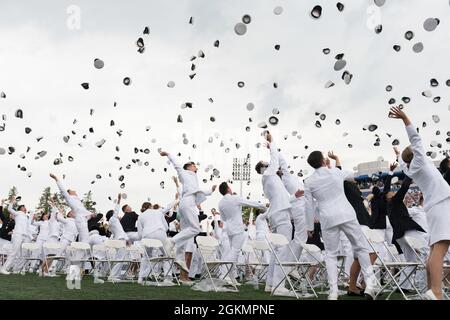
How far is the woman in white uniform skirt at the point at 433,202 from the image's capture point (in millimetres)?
6129

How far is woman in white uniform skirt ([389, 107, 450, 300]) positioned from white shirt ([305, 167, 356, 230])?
1416 millimetres

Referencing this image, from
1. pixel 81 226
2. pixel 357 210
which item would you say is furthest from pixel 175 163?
pixel 81 226

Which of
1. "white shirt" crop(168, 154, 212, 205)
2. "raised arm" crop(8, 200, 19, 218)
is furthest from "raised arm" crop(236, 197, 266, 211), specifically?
"raised arm" crop(8, 200, 19, 218)

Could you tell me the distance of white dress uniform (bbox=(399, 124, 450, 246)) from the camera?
20.4ft

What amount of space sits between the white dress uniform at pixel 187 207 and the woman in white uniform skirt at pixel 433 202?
604 cm

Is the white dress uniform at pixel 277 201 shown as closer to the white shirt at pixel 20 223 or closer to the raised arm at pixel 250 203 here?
the raised arm at pixel 250 203

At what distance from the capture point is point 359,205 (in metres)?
10.0

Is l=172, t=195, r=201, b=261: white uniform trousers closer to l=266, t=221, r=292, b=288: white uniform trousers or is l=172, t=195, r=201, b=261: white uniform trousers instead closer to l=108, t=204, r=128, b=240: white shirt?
l=266, t=221, r=292, b=288: white uniform trousers

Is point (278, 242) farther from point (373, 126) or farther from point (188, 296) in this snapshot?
point (373, 126)

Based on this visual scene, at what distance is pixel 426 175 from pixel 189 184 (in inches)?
248

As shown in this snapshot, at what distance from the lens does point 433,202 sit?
6379 mm

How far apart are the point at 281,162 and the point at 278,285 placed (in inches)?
108

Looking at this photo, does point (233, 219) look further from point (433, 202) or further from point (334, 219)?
point (433, 202)
